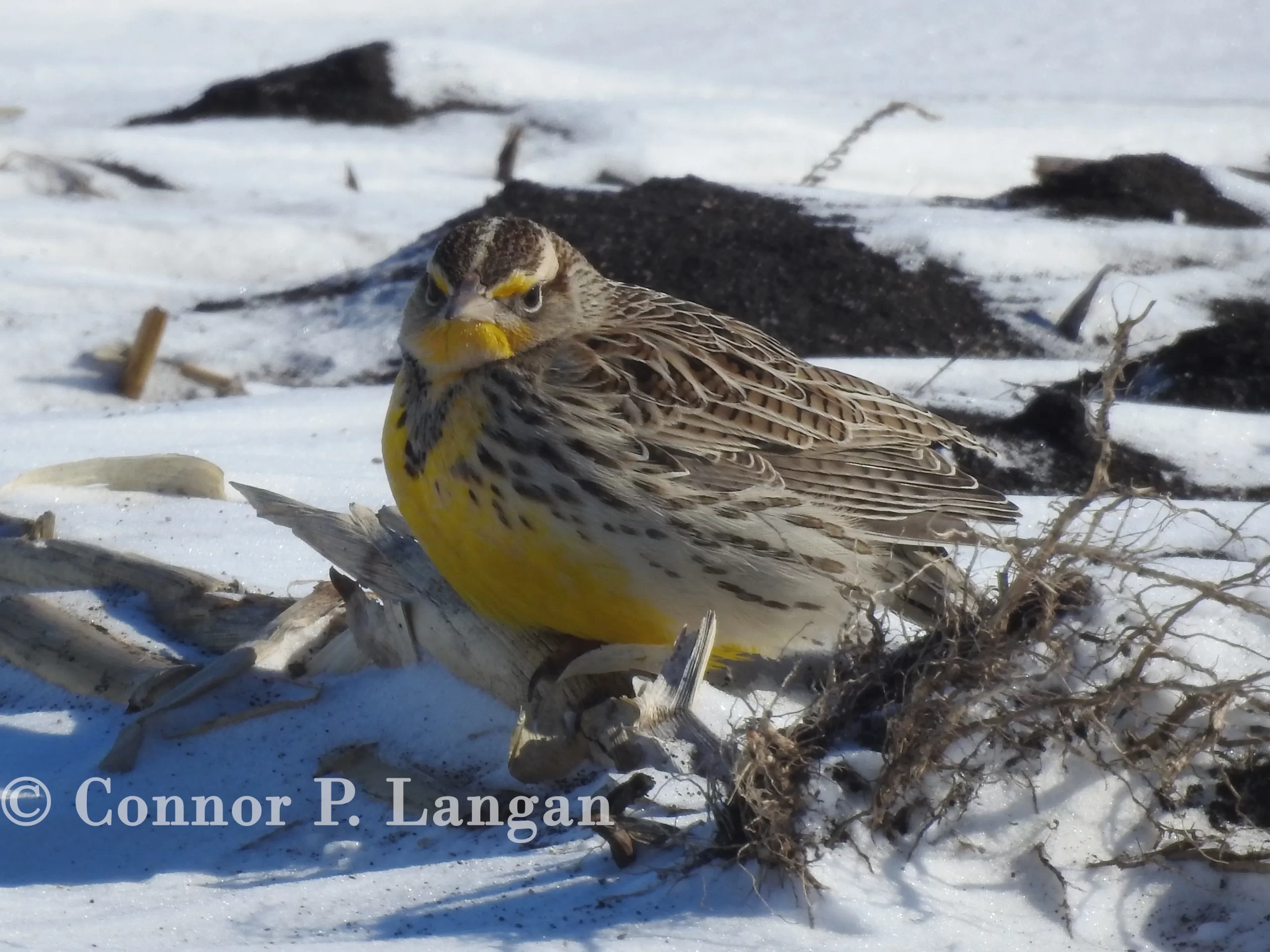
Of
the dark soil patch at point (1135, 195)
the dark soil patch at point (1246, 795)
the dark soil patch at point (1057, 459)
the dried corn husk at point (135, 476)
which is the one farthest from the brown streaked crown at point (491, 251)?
the dark soil patch at point (1135, 195)

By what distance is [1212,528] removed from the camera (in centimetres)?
547

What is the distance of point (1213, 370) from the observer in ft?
24.4

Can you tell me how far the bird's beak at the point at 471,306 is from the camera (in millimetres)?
4273

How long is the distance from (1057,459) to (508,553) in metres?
3.25

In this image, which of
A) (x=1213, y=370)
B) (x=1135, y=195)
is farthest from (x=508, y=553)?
(x=1135, y=195)

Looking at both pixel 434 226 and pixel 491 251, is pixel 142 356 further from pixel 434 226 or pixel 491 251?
pixel 491 251

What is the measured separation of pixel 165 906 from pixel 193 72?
1221 centimetres

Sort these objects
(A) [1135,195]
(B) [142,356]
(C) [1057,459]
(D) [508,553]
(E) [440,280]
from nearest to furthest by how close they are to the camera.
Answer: (D) [508,553] → (E) [440,280] → (C) [1057,459] → (B) [142,356] → (A) [1135,195]

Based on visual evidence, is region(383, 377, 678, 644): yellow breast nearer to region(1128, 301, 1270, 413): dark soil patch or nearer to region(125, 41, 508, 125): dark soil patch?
region(1128, 301, 1270, 413): dark soil patch

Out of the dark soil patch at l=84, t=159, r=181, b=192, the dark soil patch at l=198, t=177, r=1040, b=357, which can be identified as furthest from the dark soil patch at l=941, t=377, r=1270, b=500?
the dark soil patch at l=84, t=159, r=181, b=192

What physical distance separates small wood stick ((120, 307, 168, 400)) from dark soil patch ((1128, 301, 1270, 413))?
4371 millimetres

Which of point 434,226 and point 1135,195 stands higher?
point 1135,195

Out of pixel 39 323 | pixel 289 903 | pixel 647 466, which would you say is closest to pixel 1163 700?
pixel 647 466

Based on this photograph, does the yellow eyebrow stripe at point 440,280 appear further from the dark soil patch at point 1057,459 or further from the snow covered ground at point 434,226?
the dark soil patch at point 1057,459
